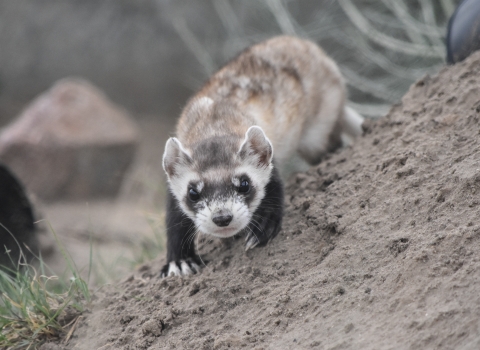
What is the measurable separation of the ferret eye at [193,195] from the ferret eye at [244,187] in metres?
0.30

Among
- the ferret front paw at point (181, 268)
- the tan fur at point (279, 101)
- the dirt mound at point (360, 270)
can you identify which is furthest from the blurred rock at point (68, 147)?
the ferret front paw at point (181, 268)

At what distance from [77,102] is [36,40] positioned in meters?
2.75

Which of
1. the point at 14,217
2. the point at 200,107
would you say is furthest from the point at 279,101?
the point at 14,217

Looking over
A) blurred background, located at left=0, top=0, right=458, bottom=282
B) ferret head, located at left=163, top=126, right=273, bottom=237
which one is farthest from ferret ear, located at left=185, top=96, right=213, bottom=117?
blurred background, located at left=0, top=0, right=458, bottom=282

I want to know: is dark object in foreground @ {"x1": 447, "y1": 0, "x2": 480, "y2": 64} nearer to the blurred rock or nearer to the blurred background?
the blurred background

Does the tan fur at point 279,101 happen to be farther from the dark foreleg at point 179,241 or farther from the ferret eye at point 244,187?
the dark foreleg at point 179,241

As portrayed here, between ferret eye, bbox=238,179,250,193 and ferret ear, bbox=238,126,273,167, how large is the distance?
0.19m

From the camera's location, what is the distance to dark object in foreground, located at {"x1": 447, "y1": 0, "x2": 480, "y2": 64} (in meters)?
4.82

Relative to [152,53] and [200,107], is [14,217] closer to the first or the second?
[200,107]

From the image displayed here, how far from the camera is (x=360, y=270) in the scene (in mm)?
3414

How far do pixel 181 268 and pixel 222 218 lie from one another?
0.78 metres

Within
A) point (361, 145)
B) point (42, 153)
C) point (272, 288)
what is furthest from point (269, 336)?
point (42, 153)

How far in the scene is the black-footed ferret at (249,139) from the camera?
4.04 m

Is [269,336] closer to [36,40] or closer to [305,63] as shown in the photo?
[305,63]
